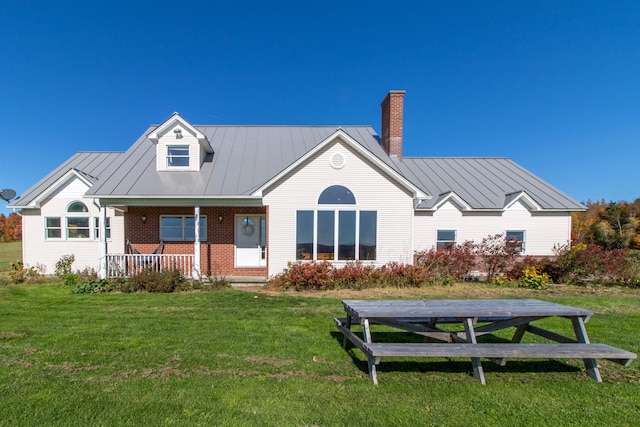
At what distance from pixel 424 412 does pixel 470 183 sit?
47.4 ft

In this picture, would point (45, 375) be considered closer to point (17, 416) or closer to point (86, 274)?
point (17, 416)

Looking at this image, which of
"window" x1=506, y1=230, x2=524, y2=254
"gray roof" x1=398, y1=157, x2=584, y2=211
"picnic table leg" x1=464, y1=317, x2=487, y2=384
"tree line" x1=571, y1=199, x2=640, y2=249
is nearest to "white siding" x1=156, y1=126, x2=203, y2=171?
"gray roof" x1=398, y1=157, x2=584, y2=211

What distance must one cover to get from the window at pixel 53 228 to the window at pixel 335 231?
10.4m

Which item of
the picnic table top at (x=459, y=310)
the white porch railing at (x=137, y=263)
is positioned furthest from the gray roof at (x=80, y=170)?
the picnic table top at (x=459, y=310)

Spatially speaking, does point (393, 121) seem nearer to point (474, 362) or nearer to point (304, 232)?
point (304, 232)

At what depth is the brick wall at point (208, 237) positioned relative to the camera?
512 inches

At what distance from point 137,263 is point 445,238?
1272 cm

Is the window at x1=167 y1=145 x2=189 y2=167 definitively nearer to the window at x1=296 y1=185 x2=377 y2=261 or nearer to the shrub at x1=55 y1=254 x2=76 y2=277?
the window at x1=296 y1=185 x2=377 y2=261

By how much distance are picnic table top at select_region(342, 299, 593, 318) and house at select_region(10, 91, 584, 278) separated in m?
6.86

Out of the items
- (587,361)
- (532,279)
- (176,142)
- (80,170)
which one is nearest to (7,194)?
(80,170)

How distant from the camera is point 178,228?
43.3 ft

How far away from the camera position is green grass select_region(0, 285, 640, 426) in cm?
324

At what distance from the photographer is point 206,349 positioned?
5.00 metres

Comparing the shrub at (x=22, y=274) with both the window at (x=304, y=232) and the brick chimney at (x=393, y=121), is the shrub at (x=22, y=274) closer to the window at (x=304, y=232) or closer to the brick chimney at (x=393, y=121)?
the window at (x=304, y=232)
